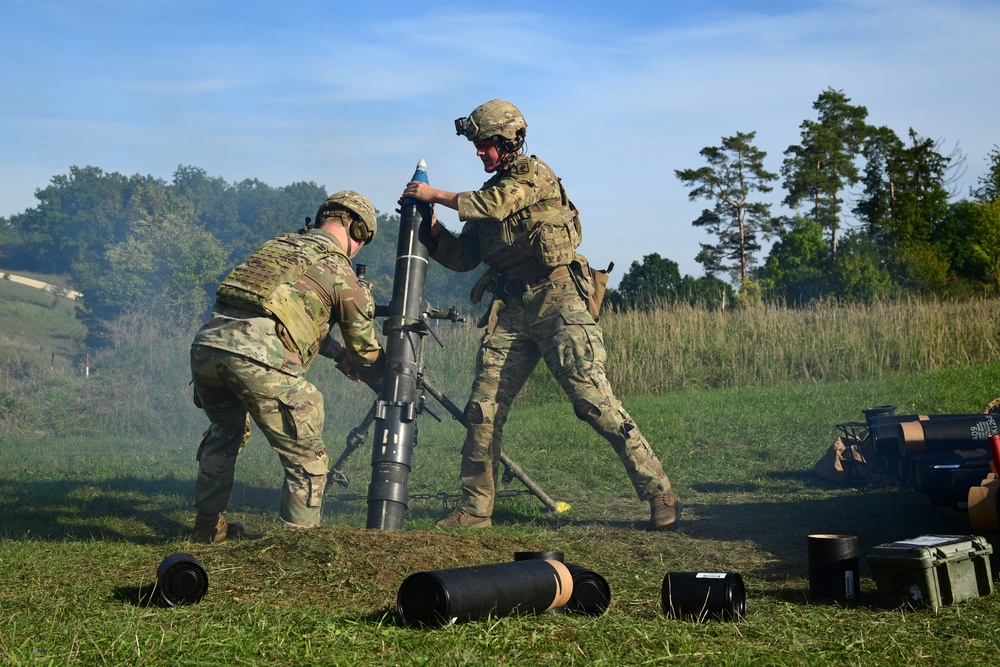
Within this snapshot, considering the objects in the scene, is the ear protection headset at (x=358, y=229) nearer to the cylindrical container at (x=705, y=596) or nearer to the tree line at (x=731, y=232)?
the cylindrical container at (x=705, y=596)

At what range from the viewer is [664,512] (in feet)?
21.6

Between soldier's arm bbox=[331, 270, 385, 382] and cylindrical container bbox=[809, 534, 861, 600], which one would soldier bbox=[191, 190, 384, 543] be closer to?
soldier's arm bbox=[331, 270, 385, 382]

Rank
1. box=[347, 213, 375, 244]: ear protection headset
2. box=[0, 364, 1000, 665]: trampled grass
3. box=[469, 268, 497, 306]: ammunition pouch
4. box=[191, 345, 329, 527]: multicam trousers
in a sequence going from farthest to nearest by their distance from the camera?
box=[469, 268, 497, 306]: ammunition pouch, box=[347, 213, 375, 244]: ear protection headset, box=[191, 345, 329, 527]: multicam trousers, box=[0, 364, 1000, 665]: trampled grass

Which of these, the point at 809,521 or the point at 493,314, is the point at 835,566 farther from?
the point at 493,314

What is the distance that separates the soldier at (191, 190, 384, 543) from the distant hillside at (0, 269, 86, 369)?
3037 cm

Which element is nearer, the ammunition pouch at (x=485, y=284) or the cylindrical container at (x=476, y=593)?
the cylindrical container at (x=476, y=593)

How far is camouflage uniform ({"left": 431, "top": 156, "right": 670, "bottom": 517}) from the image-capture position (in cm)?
668

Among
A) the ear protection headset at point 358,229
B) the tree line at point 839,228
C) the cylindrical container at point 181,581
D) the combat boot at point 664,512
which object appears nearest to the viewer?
the cylindrical container at point 181,581

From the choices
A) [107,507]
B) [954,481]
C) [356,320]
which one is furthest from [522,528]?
[107,507]

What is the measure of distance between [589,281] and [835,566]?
124 inches

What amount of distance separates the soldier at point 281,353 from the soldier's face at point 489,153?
4.12 feet

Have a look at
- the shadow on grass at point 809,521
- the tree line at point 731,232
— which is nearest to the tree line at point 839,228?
the tree line at point 731,232

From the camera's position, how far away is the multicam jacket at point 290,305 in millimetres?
5512

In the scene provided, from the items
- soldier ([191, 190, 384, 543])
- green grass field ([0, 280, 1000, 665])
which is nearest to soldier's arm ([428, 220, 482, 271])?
soldier ([191, 190, 384, 543])
